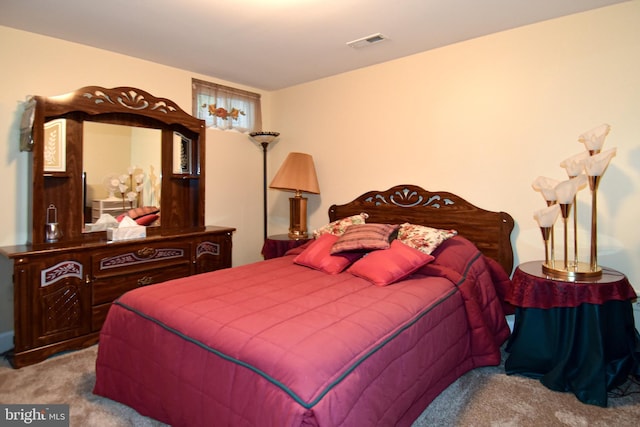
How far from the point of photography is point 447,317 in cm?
226

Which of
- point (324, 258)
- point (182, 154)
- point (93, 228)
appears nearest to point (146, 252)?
point (93, 228)

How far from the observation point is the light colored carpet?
1956 millimetres

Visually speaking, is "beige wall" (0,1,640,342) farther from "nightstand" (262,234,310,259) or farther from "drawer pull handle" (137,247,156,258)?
"drawer pull handle" (137,247,156,258)

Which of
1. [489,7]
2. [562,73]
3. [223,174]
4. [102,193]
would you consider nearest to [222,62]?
[223,174]

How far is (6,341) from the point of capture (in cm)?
290

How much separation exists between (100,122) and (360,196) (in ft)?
7.85

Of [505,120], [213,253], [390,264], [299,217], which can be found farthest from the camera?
[299,217]

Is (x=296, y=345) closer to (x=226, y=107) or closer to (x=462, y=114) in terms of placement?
(x=462, y=114)

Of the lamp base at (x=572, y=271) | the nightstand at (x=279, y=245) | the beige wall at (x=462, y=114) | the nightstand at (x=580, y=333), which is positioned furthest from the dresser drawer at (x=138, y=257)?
the lamp base at (x=572, y=271)

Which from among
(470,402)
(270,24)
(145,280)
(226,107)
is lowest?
(470,402)

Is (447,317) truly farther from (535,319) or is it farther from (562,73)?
(562,73)

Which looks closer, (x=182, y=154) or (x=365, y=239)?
(x=365, y=239)

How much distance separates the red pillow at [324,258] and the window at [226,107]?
1.93m

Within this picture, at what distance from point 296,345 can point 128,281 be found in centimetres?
214
